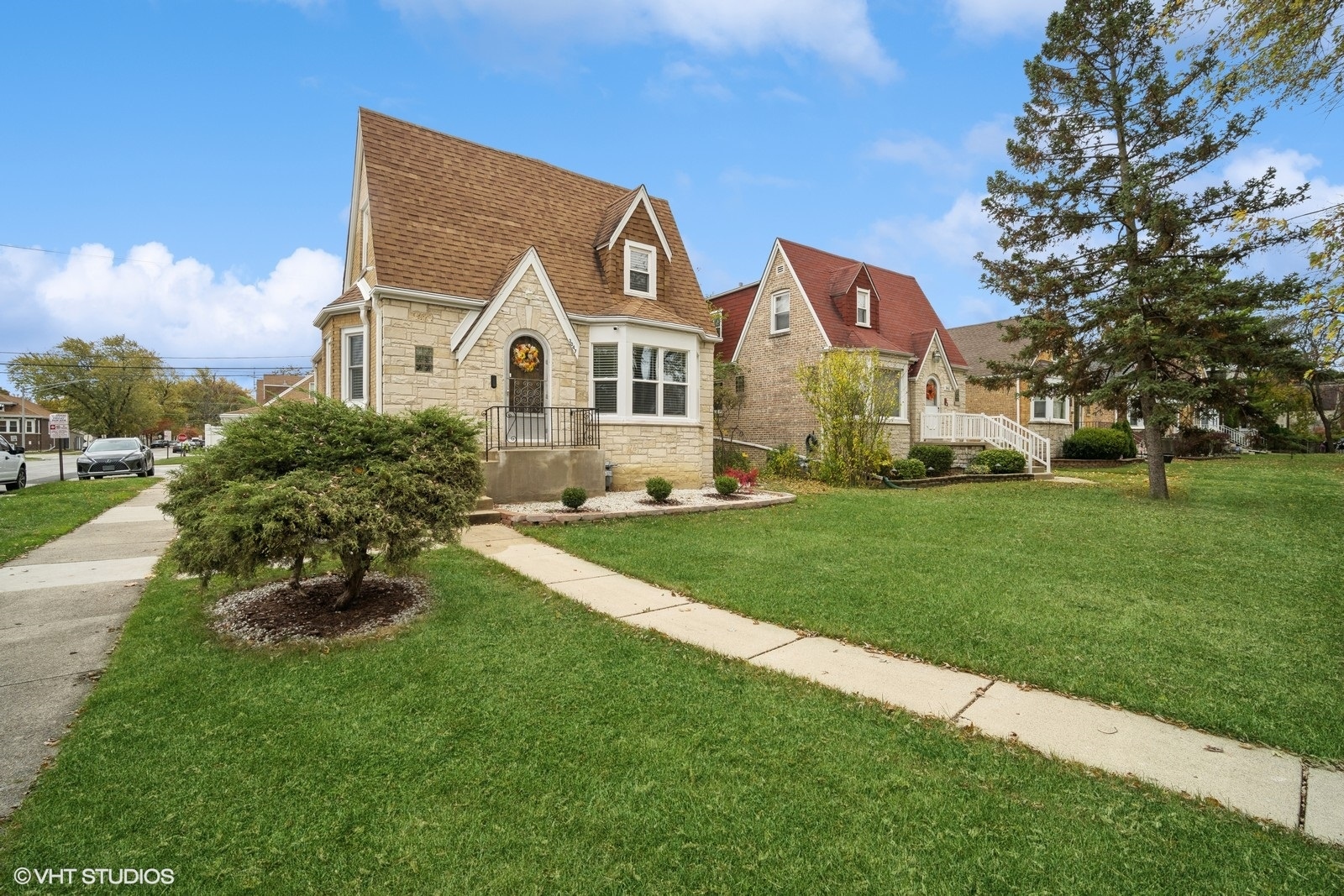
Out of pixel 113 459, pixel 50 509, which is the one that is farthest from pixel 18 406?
pixel 50 509

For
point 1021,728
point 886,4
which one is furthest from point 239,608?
point 886,4

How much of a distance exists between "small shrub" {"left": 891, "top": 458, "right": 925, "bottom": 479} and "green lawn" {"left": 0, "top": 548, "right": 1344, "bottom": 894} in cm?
1362

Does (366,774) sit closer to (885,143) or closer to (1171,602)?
(1171,602)

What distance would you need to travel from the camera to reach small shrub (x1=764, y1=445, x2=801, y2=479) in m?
17.6

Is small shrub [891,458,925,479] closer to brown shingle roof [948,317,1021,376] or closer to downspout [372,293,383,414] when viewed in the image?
downspout [372,293,383,414]

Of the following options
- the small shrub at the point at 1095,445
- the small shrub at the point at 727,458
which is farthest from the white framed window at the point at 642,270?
the small shrub at the point at 1095,445

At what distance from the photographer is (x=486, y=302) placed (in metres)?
12.7

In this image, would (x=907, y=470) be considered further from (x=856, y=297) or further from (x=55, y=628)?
(x=55, y=628)

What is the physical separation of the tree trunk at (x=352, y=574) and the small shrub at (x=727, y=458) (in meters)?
13.3

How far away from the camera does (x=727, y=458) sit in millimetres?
18938

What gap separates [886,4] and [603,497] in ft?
35.3

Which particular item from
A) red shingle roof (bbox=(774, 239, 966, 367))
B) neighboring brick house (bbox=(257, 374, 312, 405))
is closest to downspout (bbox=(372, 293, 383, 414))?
red shingle roof (bbox=(774, 239, 966, 367))

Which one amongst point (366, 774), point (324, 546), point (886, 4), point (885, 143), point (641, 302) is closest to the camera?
point (366, 774)

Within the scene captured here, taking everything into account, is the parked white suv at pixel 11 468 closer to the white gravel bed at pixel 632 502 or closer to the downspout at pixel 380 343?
the downspout at pixel 380 343
